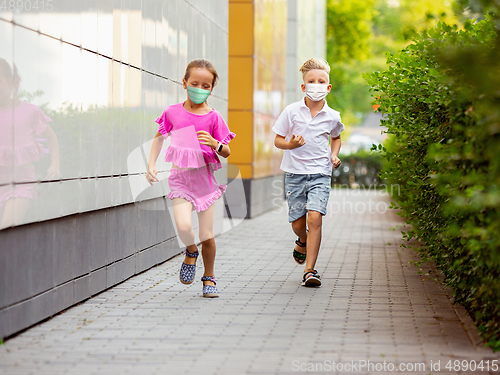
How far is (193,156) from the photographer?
6098 millimetres

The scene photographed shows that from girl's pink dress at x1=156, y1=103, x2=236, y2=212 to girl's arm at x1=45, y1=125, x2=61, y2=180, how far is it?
0.97m

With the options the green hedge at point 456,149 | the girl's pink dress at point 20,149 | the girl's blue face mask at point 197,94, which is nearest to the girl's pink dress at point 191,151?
the girl's blue face mask at point 197,94

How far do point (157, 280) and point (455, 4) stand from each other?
4236mm

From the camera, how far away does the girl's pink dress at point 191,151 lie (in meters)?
6.03

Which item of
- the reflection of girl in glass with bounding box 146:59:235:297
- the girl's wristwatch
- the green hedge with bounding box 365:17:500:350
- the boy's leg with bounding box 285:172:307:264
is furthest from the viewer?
the boy's leg with bounding box 285:172:307:264

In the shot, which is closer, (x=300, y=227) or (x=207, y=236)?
(x=207, y=236)

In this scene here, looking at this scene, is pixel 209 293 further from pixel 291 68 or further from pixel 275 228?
pixel 291 68

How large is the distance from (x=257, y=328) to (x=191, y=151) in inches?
67.2

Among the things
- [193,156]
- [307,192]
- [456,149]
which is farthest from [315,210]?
[456,149]

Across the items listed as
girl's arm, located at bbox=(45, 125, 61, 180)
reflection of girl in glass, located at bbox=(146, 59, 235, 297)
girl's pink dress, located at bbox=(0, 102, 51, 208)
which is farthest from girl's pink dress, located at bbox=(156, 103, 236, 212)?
girl's pink dress, located at bbox=(0, 102, 51, 208)

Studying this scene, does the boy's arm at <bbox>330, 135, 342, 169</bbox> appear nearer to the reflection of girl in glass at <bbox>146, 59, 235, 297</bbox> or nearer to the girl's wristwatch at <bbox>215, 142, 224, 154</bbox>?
the reflection of girl in glass at <bbox>146, 59, 235, 297</bbox>

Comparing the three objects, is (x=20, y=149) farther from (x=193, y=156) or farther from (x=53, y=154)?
(x=193, y=156)

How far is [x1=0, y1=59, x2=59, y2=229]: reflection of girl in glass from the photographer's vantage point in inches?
184

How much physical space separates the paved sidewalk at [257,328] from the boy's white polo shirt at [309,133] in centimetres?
113
